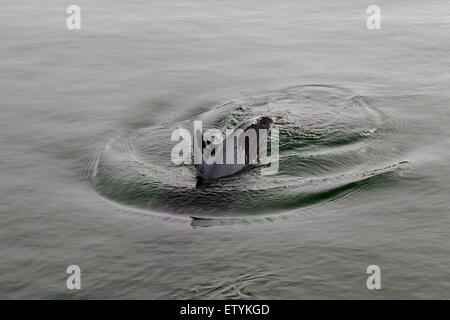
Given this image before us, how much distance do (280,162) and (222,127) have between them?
249cm

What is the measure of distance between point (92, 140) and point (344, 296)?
823 centimetres

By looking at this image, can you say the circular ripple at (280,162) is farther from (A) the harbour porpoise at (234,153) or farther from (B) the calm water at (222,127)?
(A) the harbour porpoise at (234,153)

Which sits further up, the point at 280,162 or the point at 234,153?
the point at 234,153

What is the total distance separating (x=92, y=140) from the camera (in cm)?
1702

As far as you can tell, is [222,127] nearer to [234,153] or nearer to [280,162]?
[280,162]

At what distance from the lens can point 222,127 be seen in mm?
17141

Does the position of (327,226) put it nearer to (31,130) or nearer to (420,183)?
(420,183)

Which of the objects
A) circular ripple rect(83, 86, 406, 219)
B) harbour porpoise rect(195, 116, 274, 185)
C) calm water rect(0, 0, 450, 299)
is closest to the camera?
calm water rect(0, 0, 450, 299)

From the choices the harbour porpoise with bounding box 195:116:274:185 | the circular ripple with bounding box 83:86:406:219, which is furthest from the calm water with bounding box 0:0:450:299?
the harbour porpoise with bounding box 195:116:274:185

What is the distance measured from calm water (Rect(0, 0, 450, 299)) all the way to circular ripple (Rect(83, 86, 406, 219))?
0.14 ft

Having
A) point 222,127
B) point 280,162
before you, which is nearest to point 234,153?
point 280,162

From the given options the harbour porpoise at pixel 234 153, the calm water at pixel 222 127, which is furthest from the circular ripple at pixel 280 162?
the harbour porpoise at pixel 234 153

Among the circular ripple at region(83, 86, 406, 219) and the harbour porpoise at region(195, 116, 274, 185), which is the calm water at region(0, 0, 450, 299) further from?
the harbour porpoise at region(195, 116, 274, 185)

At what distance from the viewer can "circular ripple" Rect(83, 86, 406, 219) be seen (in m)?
13.5
